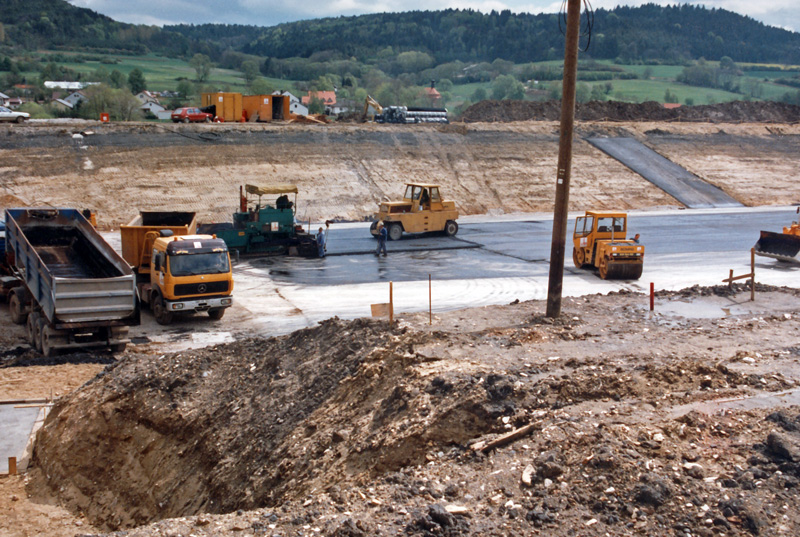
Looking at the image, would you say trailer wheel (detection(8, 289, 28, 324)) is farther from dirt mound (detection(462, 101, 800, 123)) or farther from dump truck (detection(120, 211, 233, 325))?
dirt mound (detection(462, 101, 800, 123))

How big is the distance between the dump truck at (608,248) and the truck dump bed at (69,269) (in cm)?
1395

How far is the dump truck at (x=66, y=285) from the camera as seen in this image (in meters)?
14.7

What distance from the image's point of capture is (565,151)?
551 inches

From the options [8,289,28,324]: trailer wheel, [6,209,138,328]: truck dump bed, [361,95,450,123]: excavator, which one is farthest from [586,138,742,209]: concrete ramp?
[8,289,28,324]: trailer wheel

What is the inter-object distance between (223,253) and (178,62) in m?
195

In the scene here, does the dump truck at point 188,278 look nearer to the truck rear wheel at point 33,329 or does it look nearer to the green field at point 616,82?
the truck rear wheel at point 33,329

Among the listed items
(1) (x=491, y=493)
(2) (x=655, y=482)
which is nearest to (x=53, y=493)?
(1) (x=491, y=493)

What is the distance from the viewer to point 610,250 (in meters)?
21.9

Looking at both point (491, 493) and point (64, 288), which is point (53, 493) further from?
point (491, 493)

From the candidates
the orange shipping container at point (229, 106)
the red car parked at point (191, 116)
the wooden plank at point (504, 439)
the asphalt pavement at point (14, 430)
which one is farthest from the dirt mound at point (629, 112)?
the wooden plank at point (504, 439)

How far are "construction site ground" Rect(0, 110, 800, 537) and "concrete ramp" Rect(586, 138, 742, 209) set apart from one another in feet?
90.0

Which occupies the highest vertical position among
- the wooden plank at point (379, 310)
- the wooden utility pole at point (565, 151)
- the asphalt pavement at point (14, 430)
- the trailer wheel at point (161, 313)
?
the wooden utility pole at point (565, 151)

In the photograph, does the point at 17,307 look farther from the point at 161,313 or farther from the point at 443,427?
the point at 443,427

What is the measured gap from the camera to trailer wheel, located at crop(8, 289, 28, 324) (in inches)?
676
